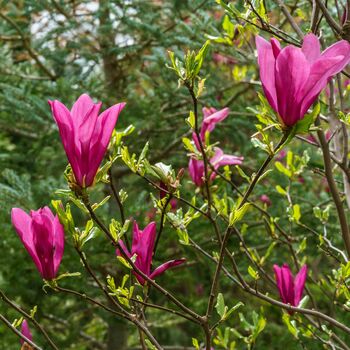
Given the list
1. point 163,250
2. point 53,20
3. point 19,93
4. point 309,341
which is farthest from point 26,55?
point 309,341

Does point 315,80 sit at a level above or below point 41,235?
above

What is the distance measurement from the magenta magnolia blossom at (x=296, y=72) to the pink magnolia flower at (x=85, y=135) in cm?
20

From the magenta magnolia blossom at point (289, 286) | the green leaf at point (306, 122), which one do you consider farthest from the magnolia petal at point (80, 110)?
the magenta magnolia blossom at point (289, 286)

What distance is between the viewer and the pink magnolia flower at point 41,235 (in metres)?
0.87

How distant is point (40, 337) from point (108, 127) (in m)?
1.79

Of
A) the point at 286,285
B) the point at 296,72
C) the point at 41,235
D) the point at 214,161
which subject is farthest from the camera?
the point at 214,161

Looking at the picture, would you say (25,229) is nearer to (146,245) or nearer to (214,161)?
(146,245)

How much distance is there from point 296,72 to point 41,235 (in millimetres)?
463

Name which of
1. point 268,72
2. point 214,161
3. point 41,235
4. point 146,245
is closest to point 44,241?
point 41,235

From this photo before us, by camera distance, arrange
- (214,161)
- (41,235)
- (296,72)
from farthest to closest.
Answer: (214,161) < (41,235) < (296,72)

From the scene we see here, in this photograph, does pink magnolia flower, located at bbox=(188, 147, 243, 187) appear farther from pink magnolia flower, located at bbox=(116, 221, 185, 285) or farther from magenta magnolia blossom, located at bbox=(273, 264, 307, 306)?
pink magnolia flower, located at bbox=(116, 221, 185, 285)

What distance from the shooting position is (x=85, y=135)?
2.48ft

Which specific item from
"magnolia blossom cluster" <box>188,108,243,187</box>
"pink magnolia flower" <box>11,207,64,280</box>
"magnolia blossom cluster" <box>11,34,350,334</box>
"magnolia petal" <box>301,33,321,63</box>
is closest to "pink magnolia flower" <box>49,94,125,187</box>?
"magnolia blossom cluster" <box>11,34,350,334</box>

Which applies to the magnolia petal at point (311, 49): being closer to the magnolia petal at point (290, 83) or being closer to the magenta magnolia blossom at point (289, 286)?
the magnolia petal at point (290, 83)
